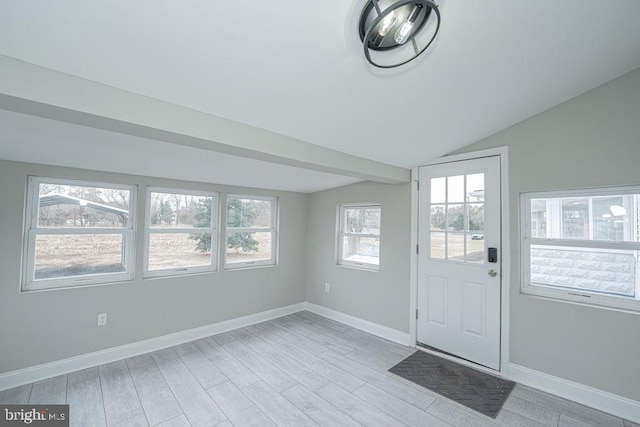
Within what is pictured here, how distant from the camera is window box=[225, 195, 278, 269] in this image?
13.0 feet

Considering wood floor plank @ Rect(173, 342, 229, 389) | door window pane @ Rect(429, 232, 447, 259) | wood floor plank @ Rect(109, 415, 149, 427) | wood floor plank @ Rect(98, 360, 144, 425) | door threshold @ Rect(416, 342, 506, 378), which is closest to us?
wood floor plank @ Rect(109, 415, 149, 427)

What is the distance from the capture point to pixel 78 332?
271cm

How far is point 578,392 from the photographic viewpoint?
2299 mm

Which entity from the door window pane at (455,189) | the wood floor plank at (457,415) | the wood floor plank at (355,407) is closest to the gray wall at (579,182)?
the door window pane at (455,189)

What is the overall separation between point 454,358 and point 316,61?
314cm

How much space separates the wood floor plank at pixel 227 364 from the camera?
2559 mm

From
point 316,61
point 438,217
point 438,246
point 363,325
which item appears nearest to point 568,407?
point 438,246

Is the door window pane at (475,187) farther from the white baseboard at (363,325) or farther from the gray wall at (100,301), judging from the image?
the gray wall at (100,301)

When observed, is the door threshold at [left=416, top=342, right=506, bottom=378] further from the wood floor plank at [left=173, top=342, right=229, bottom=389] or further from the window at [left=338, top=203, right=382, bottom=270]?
the wood floor plank at [left=173, top=342, right=229, bottom=389]

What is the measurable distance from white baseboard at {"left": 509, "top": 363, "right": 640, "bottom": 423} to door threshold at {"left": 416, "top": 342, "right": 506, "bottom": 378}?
17 cm

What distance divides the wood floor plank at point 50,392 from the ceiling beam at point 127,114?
2214 millimetres

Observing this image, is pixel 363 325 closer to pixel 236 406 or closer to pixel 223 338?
pixel 223 338

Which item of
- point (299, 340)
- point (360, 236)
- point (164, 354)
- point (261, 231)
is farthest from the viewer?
point (261, 231)

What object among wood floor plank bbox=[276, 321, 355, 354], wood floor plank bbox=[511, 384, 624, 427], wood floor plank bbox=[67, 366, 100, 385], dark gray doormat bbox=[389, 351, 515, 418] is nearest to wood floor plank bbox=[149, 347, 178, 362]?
wood floor plank bbox=[67, 366, 100, 385]
